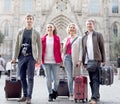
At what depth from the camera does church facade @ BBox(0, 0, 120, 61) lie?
43.8 m

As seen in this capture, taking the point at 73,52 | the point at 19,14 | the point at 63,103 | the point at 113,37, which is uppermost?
the point at 19,14

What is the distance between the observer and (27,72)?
8.45m

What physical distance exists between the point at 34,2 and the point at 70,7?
5613mm

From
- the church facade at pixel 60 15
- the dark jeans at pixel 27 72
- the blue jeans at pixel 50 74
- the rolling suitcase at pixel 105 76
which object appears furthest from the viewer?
the church facade at pixel 60 15

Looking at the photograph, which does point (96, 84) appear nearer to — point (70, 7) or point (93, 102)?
point (93, 102)

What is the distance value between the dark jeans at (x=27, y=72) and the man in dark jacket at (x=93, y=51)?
145 cm

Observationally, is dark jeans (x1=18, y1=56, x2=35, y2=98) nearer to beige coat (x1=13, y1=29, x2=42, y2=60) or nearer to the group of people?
the group of people

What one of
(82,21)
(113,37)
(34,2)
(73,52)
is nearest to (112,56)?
(113,37)

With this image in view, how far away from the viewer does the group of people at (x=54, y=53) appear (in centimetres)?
848

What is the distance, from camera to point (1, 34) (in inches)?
1655

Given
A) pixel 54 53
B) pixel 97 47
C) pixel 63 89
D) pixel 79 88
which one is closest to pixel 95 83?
pixel 79 88

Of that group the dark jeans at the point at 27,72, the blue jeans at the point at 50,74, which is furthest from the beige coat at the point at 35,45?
the blue jeans at the point at 50,74

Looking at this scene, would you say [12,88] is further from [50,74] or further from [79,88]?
[79,88]

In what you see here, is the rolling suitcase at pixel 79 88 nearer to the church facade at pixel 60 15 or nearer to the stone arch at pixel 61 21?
the church facade at pixel 60 15
